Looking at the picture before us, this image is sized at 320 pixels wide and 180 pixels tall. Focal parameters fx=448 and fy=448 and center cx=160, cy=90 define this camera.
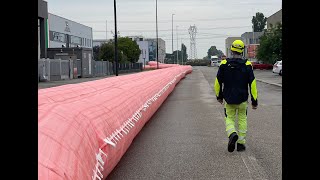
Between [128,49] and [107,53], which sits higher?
[128,49]

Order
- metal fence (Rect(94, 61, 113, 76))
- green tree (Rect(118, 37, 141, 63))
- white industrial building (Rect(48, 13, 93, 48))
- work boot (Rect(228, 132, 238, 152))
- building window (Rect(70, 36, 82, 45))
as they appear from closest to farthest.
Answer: work boot (Rect(228, 132, 238, 152)) → metal fence (Rect(94, 61, 113, 76)) → white industrial building (Rect(48, 13, 93, 48)) → building window (Rect(70, 36, 82, 45)) → green tree (Rect(118, 37, 141, 63))

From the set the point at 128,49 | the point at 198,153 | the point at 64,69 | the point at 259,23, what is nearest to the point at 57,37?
the point at 128,49

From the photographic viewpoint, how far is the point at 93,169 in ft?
13.8

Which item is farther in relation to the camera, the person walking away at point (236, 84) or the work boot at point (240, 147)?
the work boot at point (240, 147)

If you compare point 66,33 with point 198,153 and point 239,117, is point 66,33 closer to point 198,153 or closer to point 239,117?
point 198,153

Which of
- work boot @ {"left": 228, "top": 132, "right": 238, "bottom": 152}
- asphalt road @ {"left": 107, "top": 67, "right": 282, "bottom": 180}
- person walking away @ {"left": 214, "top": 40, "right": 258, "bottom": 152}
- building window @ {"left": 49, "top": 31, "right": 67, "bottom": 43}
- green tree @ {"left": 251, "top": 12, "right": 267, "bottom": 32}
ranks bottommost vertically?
asphalt road @ {"left": 107, "top": 67, "right": 282, "bottom": 180}

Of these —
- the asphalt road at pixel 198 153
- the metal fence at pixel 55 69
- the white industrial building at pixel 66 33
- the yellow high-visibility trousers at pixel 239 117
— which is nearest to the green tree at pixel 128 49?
the white industrial building at pixel 66 33

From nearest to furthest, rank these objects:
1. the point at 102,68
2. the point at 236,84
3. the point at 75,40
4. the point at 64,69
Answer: the point at 236,84, the point at 64,69, the point at 102,68, the point at 75,40

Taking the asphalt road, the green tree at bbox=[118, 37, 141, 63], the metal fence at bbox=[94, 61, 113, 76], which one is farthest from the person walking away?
the green tree at bbox=[118, 37, 141, 63]

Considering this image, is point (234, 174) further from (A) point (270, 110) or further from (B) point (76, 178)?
(A) point (270, 110)

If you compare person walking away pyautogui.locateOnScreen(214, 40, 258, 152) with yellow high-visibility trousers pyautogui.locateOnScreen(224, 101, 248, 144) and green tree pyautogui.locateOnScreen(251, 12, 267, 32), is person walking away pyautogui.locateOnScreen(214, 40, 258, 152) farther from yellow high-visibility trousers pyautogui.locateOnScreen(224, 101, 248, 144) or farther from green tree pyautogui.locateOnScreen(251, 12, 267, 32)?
green tree pyautogui.locateOnScreen(251, 12, 267, 32)

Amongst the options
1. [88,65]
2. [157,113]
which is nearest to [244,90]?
[157,113]

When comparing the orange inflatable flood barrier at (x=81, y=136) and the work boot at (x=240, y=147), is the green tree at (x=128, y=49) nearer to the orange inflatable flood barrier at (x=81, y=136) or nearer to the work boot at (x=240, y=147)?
the work boot at (x=240, y=147)

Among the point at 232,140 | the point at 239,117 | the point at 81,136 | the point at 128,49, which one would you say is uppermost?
the point at 128,49
